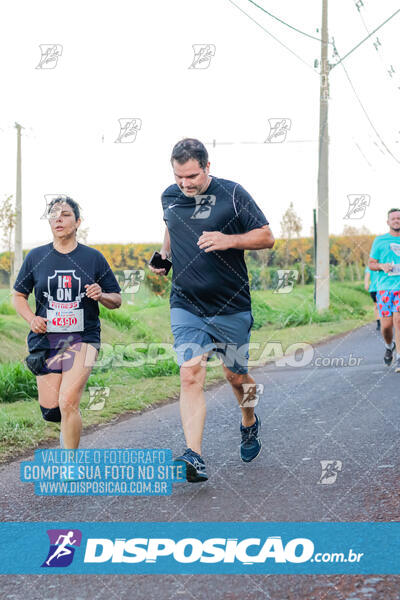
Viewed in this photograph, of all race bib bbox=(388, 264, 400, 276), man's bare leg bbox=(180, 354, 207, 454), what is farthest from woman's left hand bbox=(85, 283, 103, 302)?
race bib bbox=(388, 264, 400, 276)

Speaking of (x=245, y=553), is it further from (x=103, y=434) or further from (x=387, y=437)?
(x=103, y=434)

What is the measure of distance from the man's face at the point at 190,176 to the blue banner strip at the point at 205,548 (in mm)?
1880

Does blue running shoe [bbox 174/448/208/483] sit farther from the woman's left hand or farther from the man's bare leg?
the woman's left hand

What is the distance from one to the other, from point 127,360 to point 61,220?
593cm

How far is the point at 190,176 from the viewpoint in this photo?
4.49 m

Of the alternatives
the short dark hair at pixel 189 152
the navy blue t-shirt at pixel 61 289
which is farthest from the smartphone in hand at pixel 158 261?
the short dark hair at pixel 189 152

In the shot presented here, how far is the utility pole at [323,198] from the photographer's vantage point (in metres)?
18.9

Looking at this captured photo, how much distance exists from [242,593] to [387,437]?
2.91 metres

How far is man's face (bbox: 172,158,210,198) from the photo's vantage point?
4480mm

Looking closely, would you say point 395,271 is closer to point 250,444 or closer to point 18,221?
point 250,444

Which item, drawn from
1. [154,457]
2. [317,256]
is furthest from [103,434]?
[317,256]

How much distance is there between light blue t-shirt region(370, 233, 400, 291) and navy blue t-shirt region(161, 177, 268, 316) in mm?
5045

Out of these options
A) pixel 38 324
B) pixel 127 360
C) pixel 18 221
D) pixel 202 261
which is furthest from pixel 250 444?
pixel 18 221

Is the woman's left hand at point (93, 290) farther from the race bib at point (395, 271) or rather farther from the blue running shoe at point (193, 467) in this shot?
the race bib at point (395, 271)
